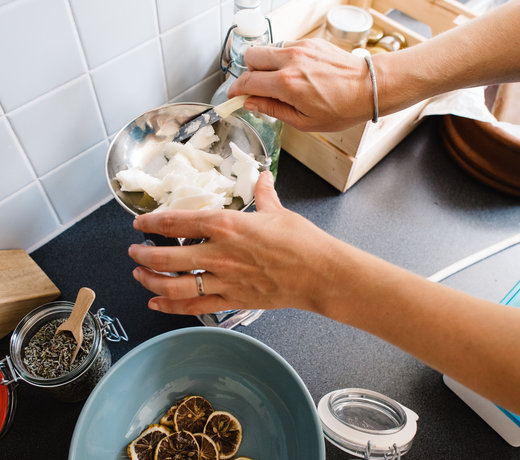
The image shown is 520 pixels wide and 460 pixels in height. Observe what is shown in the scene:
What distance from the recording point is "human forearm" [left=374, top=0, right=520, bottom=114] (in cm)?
48

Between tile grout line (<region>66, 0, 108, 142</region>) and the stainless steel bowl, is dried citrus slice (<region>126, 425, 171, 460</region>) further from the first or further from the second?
tile grout line (<region>66, 0, 108, 142</region>)

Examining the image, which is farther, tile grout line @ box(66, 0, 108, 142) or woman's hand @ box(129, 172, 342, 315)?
tile grout line @ box(66, 0, 108, 142)

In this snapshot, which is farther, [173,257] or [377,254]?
[377,254]

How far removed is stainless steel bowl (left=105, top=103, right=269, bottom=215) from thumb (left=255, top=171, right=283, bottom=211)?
0.20ft

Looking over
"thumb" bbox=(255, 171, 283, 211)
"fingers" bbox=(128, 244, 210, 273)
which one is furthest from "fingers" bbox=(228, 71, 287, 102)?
"fingers" bbox=(128, 244, 210, 273)

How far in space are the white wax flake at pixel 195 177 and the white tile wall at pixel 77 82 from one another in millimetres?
138

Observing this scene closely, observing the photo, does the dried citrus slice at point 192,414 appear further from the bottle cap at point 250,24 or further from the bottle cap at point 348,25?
the bottle cap at point 348,25

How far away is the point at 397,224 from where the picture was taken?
0.72m

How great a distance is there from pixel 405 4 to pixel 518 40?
15.1 inches

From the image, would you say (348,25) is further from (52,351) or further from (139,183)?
(52,351)

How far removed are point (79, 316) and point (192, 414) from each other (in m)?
0.18

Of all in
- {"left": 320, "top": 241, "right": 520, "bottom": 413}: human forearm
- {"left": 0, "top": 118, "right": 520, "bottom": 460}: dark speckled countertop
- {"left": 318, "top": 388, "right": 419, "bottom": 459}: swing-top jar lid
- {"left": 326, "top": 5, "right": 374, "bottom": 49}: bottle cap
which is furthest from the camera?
{"left": 326, "top": 5, "right": 374, "bottom": 49}: bottle cap

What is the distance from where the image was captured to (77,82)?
522mm

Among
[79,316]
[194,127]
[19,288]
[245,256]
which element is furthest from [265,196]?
[19,288]
